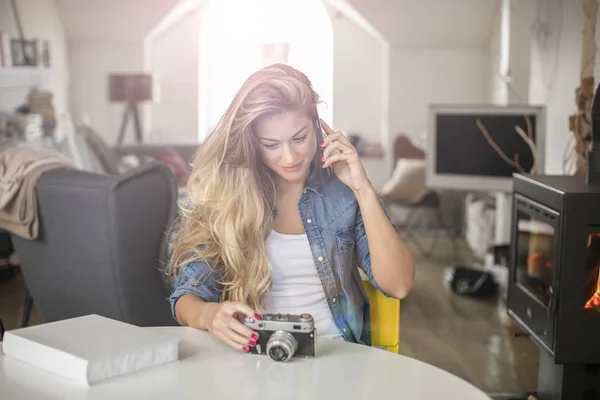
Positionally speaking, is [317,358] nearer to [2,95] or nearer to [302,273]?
[302,273]

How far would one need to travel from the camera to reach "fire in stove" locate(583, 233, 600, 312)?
96.6 inches

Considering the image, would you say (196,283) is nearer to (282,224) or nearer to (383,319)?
(282,224)

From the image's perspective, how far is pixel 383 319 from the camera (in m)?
1.84

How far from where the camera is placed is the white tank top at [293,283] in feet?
6.00

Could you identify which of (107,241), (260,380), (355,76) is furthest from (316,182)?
(355,76)

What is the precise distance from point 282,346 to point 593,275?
1403 mm

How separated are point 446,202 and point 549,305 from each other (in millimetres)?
2388

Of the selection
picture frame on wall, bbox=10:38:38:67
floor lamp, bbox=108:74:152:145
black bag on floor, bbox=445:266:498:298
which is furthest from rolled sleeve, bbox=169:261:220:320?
black bag on floor, bbox=445:266:498:298

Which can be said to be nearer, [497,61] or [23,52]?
[23,52]

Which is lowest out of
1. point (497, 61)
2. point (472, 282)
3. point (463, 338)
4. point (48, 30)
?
point (463, 338)

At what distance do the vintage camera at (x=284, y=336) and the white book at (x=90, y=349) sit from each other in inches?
5.6

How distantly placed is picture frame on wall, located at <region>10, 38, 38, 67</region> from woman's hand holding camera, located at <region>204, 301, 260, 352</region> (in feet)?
9.55

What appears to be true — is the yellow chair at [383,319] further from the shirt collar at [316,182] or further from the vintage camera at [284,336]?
the vintage camera at [284,336]

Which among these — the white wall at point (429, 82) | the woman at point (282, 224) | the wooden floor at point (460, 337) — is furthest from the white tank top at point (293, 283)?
the white wall at point (429, 82)
